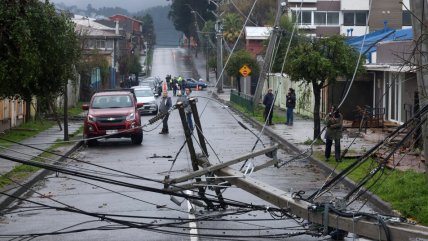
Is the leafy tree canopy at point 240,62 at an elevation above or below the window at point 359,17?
below

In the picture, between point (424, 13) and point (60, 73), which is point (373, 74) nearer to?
point (60, 73)

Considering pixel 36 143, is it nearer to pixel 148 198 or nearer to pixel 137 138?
pixel 137 138

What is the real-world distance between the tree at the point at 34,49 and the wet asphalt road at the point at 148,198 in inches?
92.3

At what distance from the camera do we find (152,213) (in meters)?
14.7

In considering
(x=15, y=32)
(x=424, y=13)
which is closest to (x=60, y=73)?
(x=15, y=32)

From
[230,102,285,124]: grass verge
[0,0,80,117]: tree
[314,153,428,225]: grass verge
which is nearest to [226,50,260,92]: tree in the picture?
[230,102,285,124]: grass verge

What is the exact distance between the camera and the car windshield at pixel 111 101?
3188 centimetres

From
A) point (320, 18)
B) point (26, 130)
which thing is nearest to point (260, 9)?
point (320, 18)

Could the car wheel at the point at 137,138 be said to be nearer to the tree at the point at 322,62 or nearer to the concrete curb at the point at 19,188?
the tree at the point at 322,62

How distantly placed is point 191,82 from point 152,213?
257 feet

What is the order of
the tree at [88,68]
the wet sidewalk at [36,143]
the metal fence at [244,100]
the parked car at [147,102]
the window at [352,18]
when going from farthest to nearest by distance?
1. the window at [352,18]
2. the tree at [88,68]
3. the parked car at [147,102]
4. the metal fence at [244,100]
5. the wet sidewalk at [36,143]

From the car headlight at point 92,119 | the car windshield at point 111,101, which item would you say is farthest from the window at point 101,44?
the car headlight at point 92,119

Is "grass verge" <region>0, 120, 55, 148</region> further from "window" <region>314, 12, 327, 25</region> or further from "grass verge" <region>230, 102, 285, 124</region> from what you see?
"window" <region>314, 12, 327, 25</region>

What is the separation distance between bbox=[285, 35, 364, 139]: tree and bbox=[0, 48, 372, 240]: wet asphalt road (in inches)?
100
